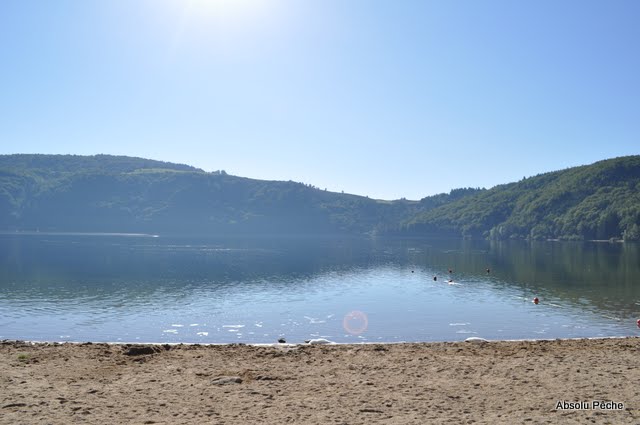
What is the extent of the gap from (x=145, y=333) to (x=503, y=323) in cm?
2764

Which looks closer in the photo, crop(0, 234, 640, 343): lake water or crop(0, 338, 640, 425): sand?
crop(0, 338, 640, 425): sand

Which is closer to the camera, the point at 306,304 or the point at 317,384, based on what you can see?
the point at 317,384

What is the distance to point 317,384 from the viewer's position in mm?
16203

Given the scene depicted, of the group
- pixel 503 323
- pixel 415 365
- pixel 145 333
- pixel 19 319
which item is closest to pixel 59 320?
pixel 19 319

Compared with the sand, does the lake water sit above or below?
below

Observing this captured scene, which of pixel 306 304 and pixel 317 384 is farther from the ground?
pixel 317 384

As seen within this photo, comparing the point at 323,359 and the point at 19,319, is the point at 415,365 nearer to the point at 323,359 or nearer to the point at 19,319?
the point at 323,359

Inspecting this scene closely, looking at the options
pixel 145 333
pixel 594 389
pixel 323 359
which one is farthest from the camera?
pixel 145 333

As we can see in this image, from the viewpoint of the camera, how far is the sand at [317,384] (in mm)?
12891

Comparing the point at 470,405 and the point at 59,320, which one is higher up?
the point at 470,405

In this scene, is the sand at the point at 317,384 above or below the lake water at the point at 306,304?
above

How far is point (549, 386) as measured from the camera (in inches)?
605

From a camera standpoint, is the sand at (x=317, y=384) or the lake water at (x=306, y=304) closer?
the sand at (x=317, y=384)

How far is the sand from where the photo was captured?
12.9 m
